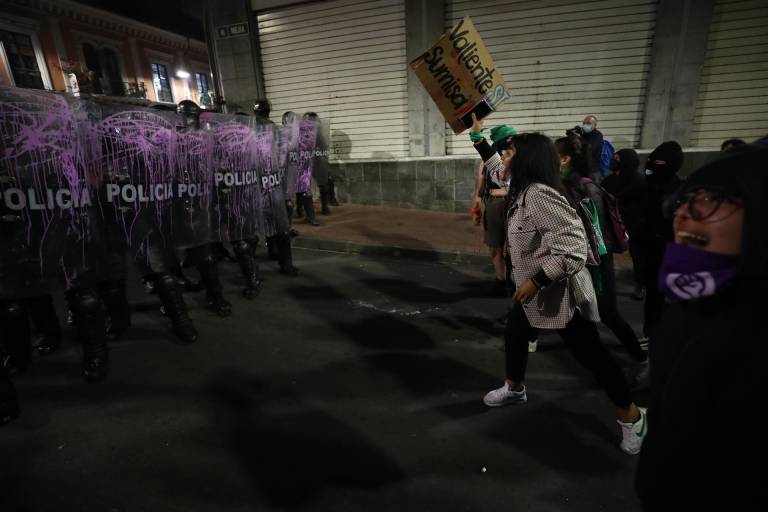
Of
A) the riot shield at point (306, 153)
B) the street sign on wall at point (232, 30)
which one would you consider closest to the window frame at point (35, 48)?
the street sign on wall at point (232, 30)

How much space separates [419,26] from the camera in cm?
903

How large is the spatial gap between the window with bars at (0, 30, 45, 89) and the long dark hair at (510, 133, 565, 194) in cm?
2740

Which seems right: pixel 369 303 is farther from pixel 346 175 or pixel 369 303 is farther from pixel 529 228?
pixel 346 175

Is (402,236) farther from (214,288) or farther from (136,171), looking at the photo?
(136,171)

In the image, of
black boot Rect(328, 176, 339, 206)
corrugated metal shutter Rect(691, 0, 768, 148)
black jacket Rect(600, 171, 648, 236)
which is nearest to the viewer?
black jacket Rect(600, 171, 648, 236)

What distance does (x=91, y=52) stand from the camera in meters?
24.7

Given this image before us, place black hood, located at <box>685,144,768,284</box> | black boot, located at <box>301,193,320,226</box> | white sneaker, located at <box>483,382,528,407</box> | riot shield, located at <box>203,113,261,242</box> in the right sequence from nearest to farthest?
black hood, located at <box>685,144,768,284</box> → white sneaker, located at <box>483,382,528,407</box> → riot shield, located at <box>203,113,261,242</box> → black boot, located at <box>301,193,320,226</box>

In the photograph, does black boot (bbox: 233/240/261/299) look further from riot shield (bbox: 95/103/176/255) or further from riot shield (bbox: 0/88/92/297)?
riot shield (bbox: 0/88/92/297)

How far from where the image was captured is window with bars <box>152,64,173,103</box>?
2898 centimetres

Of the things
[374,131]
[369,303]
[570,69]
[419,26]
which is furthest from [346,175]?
[369,303]

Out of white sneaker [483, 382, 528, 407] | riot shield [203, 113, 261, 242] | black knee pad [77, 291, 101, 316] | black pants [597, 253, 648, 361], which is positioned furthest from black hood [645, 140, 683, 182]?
black knee pad [77, 291, 101, 316]

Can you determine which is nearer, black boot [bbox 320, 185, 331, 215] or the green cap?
the green cap

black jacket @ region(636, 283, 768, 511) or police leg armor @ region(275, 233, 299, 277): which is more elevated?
black jacket @ region(636, 283, 768, 511)

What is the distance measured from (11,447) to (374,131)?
9.00 m
